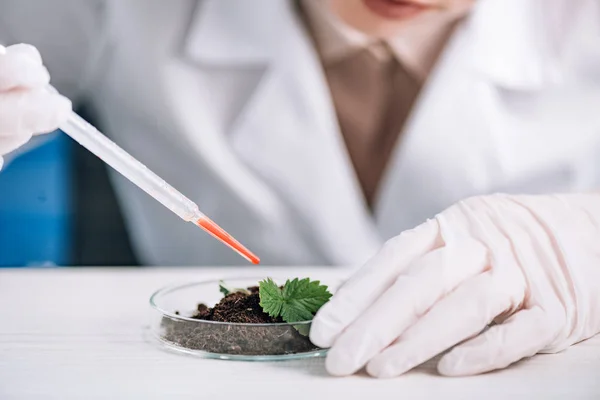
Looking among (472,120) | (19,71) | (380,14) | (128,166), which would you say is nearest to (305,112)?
(380,14)

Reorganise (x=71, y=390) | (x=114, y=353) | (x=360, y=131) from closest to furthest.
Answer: (x=71, y=390) < (x=114, y=353) < (x=360, y=131)

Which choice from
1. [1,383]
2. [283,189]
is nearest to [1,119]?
[1,383]

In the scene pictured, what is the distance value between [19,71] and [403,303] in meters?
0.47

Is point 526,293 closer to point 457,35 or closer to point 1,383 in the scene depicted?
point 1,383

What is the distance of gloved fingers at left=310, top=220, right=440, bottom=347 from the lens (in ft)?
2.38

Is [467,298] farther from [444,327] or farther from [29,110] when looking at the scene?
[29,110]

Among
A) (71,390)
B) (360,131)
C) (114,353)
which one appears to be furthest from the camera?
(360,131)

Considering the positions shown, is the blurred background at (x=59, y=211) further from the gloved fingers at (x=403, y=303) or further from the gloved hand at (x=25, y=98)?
the gloved fingers at (x=403, y=303)

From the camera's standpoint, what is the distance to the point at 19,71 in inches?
27.9

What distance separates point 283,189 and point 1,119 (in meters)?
0.88

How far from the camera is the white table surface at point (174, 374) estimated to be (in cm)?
66

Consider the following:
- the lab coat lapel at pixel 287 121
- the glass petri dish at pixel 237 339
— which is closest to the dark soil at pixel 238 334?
the glass petri dish at pixel 237 339

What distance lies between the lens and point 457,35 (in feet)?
5.10

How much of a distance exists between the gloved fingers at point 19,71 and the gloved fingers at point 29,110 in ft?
0.03
